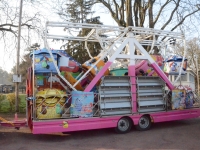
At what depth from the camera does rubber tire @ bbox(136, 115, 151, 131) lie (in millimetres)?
9212

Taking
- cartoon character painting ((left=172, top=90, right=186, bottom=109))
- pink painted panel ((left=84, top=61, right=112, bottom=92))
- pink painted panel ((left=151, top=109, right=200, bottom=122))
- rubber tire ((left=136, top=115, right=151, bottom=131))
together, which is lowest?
rubber tire ((left=136, top=115, right=151, bottom=131))

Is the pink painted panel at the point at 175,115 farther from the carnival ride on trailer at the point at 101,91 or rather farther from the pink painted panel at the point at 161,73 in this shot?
the pink painted panel at the point at 161,73

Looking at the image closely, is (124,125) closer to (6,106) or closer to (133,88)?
(133,88)

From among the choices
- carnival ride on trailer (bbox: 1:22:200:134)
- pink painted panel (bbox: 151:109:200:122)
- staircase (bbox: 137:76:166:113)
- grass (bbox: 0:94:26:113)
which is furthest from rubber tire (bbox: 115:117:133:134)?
grass (bbox: 0:94:26:113)

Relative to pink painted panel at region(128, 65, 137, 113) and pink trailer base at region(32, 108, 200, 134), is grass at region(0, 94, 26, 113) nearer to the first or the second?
pink trailer base at region(32, 108, 200, 134)

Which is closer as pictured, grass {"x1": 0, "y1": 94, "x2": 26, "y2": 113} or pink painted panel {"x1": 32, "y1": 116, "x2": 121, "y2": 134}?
pink painted panel {"x1": 32, "y1": 116, "x2": 121, "y2": 134}

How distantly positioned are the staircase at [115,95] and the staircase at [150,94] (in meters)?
0.47

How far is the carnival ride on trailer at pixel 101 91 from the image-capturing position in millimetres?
7852

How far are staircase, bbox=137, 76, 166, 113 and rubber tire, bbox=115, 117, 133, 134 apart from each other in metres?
0.58

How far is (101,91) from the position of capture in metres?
8.48

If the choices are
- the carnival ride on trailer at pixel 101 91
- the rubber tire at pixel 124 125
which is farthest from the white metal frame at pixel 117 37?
the rubber tire at pixel 124 125

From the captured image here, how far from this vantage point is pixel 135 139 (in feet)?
26.5

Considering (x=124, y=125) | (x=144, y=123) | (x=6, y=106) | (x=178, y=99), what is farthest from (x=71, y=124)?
(x=6, y=106)

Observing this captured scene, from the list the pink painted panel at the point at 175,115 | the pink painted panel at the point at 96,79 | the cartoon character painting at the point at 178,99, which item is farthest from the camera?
the cartoon character painting at the point at 178,99
